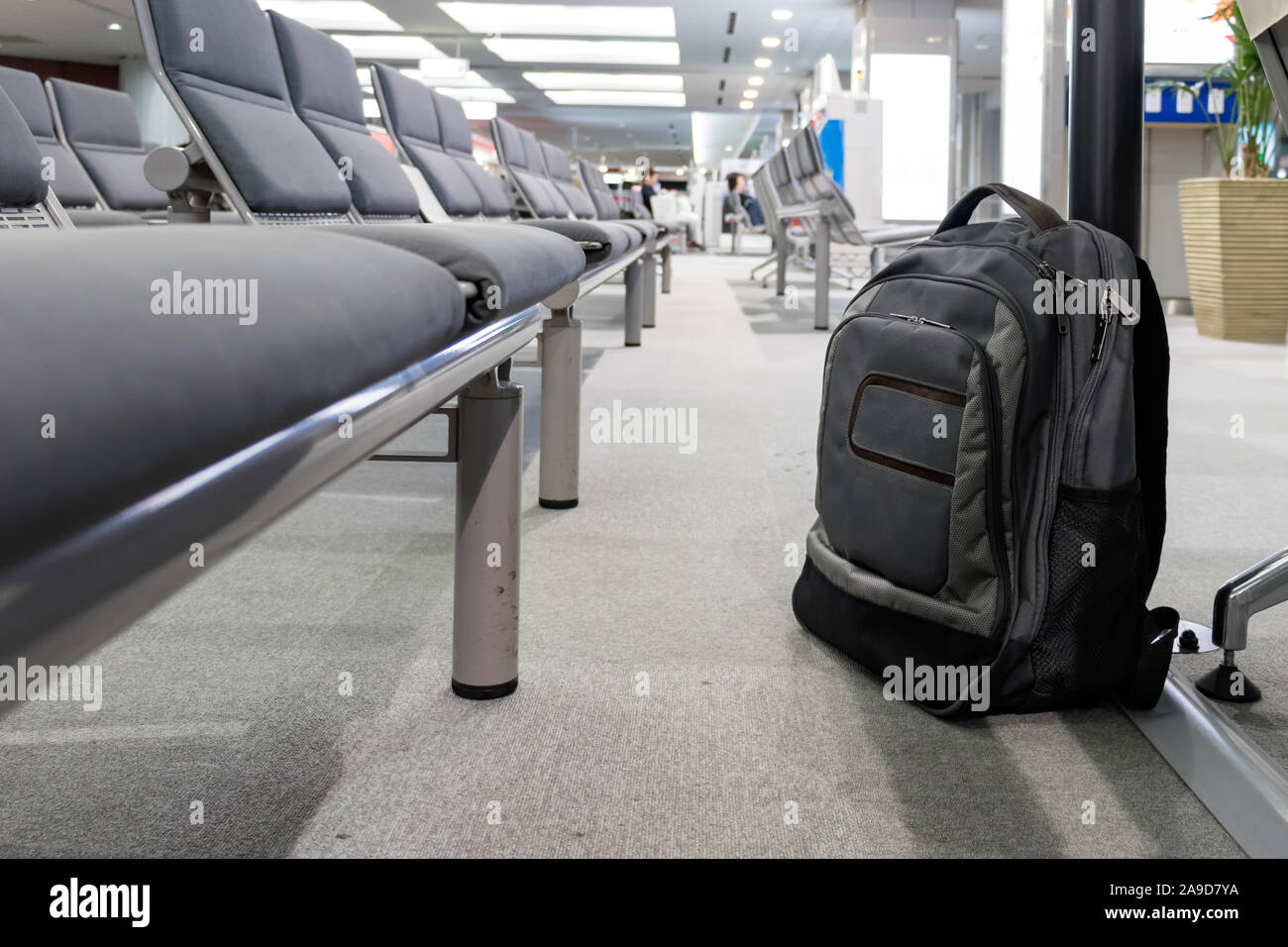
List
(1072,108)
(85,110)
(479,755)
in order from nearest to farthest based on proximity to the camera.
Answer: (479,755), (1072,108), (85,110)

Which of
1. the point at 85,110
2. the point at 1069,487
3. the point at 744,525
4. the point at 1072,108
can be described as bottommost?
the point at 744,525

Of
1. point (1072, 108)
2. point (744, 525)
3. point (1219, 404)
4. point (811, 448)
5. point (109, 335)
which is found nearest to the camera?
point (109, 335)

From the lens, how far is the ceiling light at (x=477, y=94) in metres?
18.7

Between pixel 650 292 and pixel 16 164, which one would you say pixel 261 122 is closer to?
pixel 16 164

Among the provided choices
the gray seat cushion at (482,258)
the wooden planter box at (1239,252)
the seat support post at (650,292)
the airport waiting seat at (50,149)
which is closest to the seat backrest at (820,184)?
the seat support post at (650,292)

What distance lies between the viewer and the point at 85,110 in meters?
3.97

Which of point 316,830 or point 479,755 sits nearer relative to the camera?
point 316,830

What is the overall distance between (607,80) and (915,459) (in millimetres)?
17868

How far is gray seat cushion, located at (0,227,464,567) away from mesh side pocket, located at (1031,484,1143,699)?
88 centimetres

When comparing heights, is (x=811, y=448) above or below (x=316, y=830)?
above

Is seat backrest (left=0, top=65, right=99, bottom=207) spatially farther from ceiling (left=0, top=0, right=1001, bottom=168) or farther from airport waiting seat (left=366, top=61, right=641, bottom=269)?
ceiling (left=0, top=0, right=1001, bottom=168)

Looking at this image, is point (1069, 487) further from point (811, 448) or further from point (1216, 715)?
point (811, 448)

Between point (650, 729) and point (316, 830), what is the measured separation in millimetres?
351

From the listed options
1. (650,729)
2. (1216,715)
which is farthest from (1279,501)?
(650,729)
